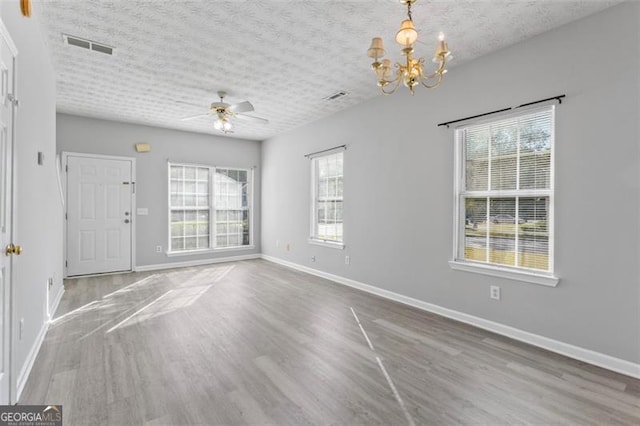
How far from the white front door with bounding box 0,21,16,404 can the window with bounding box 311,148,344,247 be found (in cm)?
398

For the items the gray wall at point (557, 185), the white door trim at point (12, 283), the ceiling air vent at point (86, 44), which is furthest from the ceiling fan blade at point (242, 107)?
the white door trim at point (12, 283)

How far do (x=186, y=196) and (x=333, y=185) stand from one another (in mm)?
3209

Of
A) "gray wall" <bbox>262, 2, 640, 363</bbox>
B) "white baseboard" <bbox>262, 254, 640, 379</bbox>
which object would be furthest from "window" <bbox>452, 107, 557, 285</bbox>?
"white baseboard" <bbox>262, 254, 640, 379</bbox>

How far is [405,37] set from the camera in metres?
→ 2.09

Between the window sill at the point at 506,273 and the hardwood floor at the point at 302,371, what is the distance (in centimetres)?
58

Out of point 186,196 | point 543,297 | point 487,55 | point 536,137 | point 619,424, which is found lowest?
point 619,424

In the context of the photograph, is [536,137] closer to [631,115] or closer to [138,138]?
[631,115]

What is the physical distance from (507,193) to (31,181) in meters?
4.20

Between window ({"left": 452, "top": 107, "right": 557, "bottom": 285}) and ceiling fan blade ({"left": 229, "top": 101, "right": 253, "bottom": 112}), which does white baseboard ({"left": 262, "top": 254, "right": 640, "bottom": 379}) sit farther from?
ceiling fan blade ({"left": 229, "top": 101, "right": 253, "bottom": 112})

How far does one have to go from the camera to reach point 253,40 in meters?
3.05

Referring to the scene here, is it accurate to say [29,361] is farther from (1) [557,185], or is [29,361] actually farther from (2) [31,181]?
(1) [557,185]

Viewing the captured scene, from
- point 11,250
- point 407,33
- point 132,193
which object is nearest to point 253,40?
point 407,33

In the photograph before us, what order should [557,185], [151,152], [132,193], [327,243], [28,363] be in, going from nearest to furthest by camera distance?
[28,363] → [557,185] → [327,243] → [132,193] → [151,152]

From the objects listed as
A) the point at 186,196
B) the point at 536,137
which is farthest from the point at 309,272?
the point at 536,137
